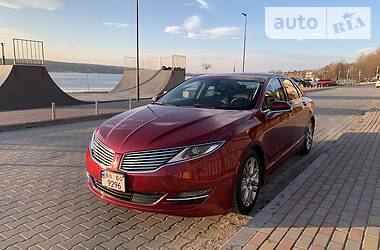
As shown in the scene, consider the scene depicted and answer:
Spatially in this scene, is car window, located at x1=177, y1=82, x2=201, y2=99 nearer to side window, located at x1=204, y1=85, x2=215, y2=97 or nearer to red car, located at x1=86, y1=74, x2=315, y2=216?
side window, located at x1=204, y1=85, x2=215, y2=97

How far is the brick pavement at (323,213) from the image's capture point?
283 centimetres

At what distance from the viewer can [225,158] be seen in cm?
308

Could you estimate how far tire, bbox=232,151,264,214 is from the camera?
327cm

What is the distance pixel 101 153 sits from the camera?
3.30 metres

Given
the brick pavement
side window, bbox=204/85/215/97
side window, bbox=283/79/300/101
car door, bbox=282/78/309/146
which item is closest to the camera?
the brick pavement

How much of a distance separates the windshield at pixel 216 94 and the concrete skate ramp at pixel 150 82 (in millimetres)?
22778

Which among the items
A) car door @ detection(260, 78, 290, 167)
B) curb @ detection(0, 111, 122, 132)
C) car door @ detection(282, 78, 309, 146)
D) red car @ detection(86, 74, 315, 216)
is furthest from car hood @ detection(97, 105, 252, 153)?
curb @ detection(0, 111, 122, 132)

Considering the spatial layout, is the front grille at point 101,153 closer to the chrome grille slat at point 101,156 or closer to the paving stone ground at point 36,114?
the chrome grille slat at point 101,156

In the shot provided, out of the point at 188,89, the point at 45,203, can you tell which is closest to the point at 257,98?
the point at 188,89

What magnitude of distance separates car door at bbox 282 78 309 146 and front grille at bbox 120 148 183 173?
2.82 metres

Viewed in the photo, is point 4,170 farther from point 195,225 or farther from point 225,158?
point 225,158

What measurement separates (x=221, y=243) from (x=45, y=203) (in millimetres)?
2282

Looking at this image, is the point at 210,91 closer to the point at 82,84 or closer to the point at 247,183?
the point at 247,183

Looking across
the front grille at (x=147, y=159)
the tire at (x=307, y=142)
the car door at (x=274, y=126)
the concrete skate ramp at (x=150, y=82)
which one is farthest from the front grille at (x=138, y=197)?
the concrete skate ramp at (x=150, y=82)
